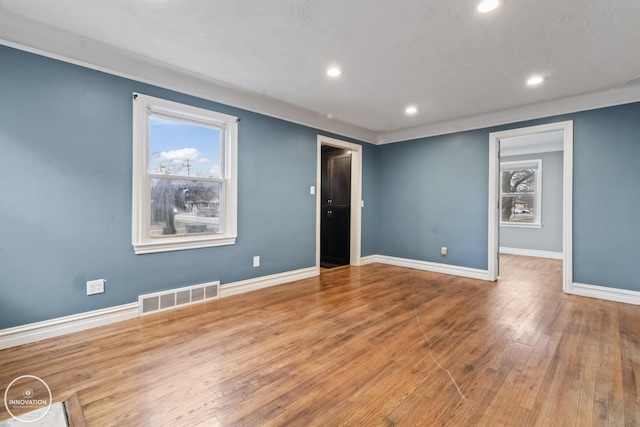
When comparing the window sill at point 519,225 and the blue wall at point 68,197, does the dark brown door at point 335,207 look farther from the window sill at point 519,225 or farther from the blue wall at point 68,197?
the window sill at point 519,225

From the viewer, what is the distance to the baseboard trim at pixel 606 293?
3.35 m

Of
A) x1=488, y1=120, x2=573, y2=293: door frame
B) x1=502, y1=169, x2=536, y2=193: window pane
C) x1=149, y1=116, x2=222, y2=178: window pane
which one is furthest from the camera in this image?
x1=502, y1=169, x2=536, y2=193: window pane

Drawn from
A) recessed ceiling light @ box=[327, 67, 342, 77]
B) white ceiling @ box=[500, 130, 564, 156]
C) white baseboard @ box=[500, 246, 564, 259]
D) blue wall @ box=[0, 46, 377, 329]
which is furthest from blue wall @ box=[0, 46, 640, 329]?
white baseboard @ box=[500, 246, 564, 259]

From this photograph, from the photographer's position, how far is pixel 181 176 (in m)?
3.17

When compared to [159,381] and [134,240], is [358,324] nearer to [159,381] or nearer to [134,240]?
[159,381]

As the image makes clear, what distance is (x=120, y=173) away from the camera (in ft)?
8.92

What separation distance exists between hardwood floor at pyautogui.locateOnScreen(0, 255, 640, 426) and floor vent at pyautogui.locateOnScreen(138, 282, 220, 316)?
0.13 meters

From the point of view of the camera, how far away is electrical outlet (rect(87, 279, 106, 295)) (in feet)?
8.45

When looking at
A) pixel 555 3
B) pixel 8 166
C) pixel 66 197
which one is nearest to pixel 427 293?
pixel 555 3

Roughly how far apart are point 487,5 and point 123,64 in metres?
3.05

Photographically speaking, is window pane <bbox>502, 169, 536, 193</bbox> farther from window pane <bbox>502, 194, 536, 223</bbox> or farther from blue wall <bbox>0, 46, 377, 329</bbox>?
blue wall <bbox>0, 46, 377, 329</bbox>

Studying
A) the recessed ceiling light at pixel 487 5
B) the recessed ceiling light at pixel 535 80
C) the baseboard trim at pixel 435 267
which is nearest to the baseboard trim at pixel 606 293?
the baseboard trim at pixel 435 267

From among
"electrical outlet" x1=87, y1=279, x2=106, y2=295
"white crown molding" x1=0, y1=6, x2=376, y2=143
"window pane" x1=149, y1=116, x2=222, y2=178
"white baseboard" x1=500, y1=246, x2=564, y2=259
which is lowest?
"white baseboard" x1=500, y1=246, x2=564, y2=259

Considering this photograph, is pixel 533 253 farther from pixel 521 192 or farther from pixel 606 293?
pixel 606 293
